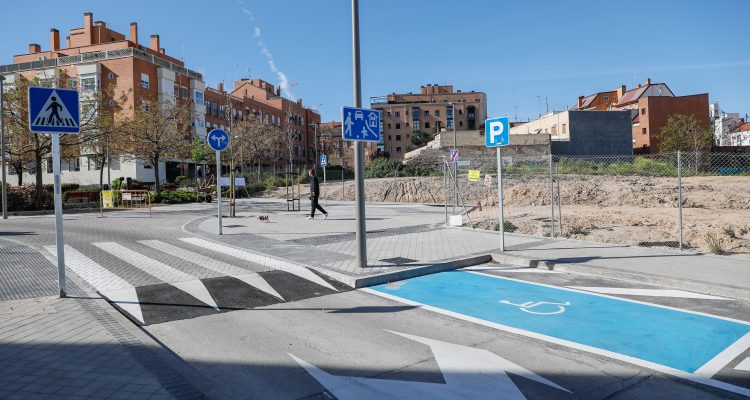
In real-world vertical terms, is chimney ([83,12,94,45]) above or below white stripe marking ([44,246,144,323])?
above

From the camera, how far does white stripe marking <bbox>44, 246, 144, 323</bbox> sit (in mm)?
6488

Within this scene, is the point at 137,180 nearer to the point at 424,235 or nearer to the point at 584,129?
the point at 424,235

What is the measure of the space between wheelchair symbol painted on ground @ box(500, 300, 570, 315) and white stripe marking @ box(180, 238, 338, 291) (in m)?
2.82

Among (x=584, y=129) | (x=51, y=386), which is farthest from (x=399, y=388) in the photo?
(x=584, y=129)

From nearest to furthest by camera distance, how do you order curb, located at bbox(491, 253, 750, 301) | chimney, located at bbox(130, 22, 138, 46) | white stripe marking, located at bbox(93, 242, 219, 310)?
curb, located at bbox(491, 253, 750, 301)
white stripe marking, located at bbox(93, 242, 219, 310)
chimney, located at bbox(130, 22, 138, 46)

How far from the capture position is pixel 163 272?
851 centimetres

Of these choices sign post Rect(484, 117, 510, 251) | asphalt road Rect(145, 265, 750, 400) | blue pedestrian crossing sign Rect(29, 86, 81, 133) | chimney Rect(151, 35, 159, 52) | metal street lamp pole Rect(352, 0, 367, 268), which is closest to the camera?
asphalt road Rect(145, 265, 750, 400)

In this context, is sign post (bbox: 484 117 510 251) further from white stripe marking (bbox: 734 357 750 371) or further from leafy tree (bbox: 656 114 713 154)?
leafy tree (bbox: 656 114 713 154)

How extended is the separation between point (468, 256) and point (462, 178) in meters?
24.1

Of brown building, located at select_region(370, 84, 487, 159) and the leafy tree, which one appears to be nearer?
the leafy tree

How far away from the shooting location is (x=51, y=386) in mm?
3863

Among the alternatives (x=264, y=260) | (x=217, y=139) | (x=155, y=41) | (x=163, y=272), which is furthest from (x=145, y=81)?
(x=163, y=272)

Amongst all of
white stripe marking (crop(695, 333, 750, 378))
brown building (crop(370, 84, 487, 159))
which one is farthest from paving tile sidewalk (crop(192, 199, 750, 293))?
brown building (crop(370, 84, 487, 159))

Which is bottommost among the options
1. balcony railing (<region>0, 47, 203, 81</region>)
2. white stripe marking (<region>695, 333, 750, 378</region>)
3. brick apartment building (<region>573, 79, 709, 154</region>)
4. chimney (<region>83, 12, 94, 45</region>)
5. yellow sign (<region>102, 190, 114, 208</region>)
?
white stripe marking (<region>695, 333, 750, 378</region>)
